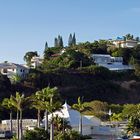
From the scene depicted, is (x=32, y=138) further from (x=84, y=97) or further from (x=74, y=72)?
(x=74, y=72)

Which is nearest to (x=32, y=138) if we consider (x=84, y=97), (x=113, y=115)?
(x=113, y=115)

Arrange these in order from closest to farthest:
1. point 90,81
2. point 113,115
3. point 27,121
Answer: point 27,121, point 113,115, point 90,81

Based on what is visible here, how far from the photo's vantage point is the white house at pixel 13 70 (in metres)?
119

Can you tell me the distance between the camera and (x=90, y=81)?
123625mm

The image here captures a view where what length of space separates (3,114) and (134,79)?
47.8 metres

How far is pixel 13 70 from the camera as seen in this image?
123 metres

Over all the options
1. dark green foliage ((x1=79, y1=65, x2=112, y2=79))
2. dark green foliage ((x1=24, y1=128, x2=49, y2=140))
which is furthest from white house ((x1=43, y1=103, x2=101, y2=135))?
dark green foliage ((x1=79, y1=65, x2=112, y2=79))

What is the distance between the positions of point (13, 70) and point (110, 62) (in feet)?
94.0

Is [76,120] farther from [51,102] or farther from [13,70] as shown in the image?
[13,70]

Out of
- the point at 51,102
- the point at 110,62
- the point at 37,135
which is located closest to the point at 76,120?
the point at 37,135

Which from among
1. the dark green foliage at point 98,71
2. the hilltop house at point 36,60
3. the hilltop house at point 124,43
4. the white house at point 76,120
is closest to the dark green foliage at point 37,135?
the white house at point 76,120

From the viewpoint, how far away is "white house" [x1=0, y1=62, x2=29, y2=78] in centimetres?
11932

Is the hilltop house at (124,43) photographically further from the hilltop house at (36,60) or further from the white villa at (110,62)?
the hilltop house at (36,60)

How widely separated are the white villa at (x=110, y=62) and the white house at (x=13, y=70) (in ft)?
76.9
